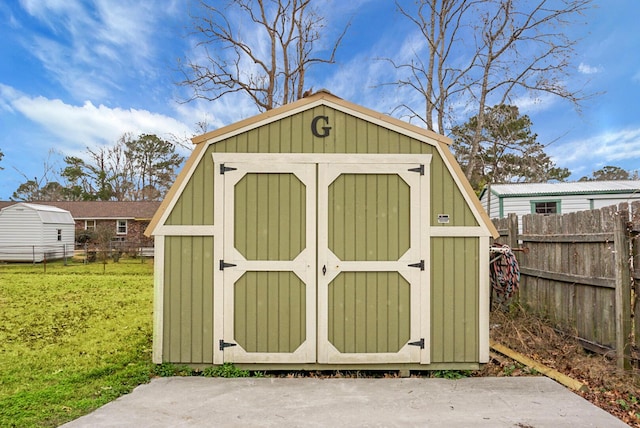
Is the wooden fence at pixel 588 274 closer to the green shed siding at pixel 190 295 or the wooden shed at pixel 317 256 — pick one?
the wooden shed at pixel 317 256

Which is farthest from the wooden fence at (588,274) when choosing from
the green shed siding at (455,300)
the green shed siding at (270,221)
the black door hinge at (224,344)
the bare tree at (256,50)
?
the bare tree at (256,50)

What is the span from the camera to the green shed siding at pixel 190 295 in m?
3.56

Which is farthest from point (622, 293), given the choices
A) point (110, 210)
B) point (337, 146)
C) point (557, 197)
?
point (110, 210)

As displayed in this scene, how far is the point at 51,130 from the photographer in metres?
24.1

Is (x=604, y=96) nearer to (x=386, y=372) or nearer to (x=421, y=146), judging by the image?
(x=421, y=146)

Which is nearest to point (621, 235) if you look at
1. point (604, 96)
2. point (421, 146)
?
point (421, 146)

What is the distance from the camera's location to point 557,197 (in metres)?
12.4

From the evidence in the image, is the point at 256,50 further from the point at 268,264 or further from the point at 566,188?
the point at 566,188

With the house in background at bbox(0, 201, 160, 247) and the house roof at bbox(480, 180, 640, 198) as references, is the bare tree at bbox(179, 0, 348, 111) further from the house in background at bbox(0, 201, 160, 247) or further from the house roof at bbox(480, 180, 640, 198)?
the house in background at bbox(0, 201, 160, 247)

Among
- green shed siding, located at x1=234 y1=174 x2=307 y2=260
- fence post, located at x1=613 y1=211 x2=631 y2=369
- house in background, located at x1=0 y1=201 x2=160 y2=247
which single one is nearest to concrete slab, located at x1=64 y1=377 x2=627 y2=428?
fence post, located at x1=613 y1=211 x2=631 y2=369

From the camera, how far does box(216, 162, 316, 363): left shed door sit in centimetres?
355

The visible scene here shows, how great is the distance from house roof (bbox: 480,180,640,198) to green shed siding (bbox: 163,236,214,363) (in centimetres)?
1177

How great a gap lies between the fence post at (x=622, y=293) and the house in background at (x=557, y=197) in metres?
9.93

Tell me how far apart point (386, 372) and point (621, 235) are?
2525 millimetres
